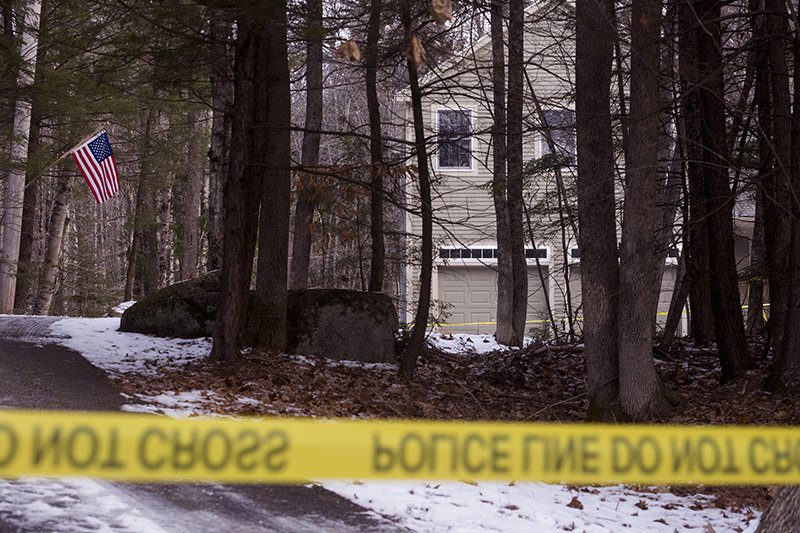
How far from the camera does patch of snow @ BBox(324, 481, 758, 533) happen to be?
5379 mm

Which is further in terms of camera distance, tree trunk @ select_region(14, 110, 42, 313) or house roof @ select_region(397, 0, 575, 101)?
tree trunk @ select_region(14, 110, 42, 313)

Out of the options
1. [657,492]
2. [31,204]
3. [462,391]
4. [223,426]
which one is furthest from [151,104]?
[223,426]

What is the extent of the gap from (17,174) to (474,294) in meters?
12.0

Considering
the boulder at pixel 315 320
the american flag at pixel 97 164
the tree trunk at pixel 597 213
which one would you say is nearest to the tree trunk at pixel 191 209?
the american flag at pixel 97 164

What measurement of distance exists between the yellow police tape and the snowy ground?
1.64 meters

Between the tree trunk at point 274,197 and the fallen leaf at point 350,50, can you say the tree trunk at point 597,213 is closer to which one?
the fallen leaf at point 350,50

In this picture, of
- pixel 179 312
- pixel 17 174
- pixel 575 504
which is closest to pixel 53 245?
pixel 17 174

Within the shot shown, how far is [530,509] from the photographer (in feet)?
19.1

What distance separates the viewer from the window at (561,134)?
39.0 feet

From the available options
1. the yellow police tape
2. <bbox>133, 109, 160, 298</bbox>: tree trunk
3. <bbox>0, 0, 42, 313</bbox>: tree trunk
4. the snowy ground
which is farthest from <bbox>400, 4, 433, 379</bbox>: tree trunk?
<bbox>133, 109, 160, 298</bbox>: tree trunk

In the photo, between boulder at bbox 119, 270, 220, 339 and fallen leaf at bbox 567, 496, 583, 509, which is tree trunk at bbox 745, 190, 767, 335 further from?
boulder at bbox 119, 270, 220, 339

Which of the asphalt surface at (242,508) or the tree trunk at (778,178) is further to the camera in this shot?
the tree trunk at (778,178)

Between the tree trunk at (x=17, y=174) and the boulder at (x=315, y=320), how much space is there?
6.54 meters

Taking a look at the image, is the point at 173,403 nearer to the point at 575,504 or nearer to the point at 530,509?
the point at 530,509
